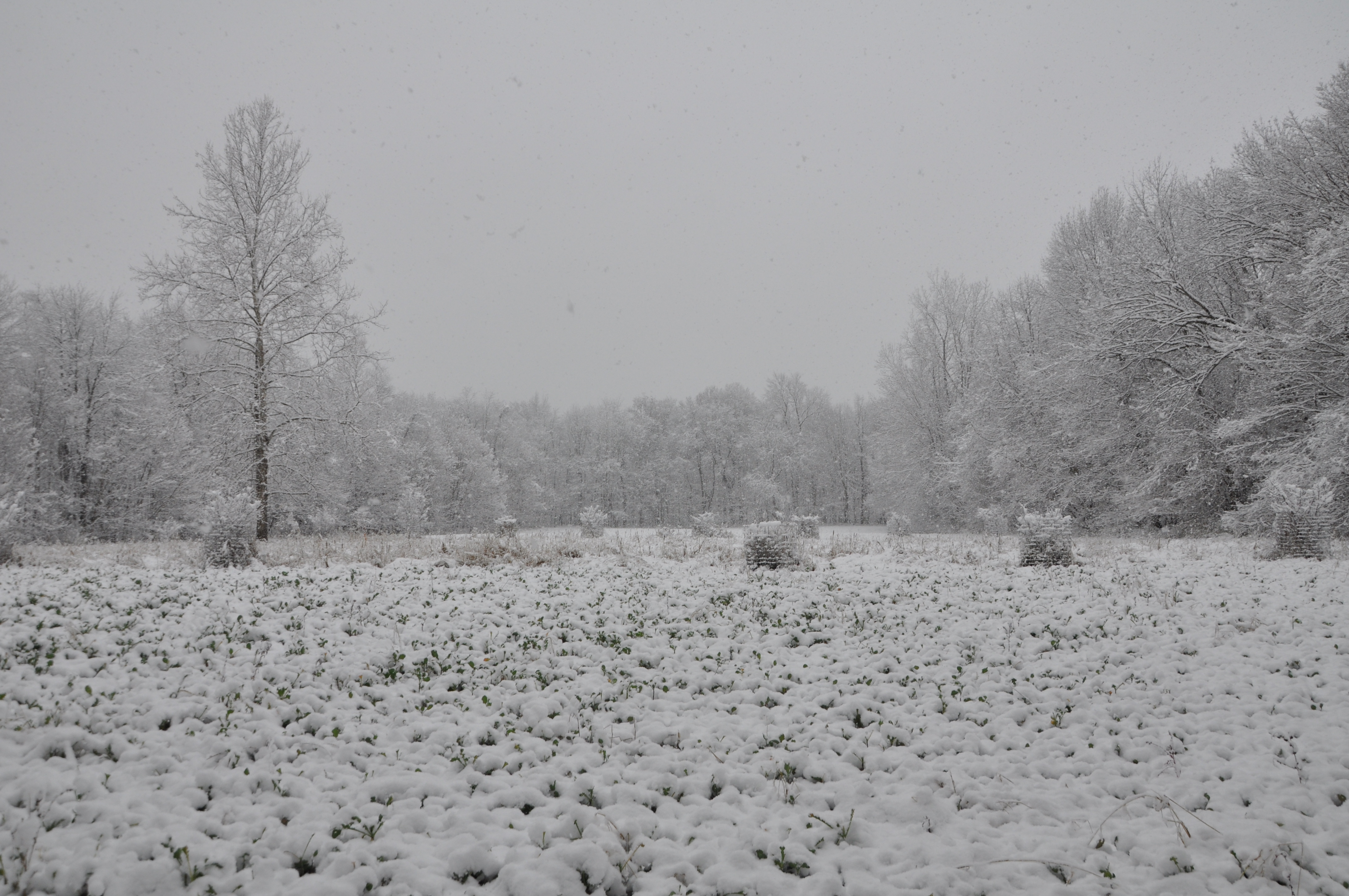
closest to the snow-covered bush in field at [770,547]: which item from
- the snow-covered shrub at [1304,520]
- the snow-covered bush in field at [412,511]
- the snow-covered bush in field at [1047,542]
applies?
the snow-covered bush in field at [1047,542]

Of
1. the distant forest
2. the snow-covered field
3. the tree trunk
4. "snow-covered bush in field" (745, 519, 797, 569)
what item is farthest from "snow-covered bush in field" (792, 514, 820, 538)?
the tree trunk

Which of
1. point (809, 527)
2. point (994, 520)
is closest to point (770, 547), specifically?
point (809, 527)

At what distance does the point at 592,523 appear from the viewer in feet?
58.6

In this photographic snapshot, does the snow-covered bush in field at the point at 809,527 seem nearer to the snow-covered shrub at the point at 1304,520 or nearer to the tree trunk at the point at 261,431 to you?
the snow-covered shrub at the point at 1304,520

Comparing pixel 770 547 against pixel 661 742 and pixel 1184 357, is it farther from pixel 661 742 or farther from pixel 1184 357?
pixel 1184 357

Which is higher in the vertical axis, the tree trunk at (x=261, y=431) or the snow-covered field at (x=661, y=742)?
the tree trunk at (x=261, y=431)

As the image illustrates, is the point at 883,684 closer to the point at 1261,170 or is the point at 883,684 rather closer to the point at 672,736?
the point at 672,736

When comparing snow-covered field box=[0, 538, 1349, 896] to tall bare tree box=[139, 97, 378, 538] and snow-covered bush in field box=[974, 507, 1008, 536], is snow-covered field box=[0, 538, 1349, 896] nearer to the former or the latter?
tall bare tree box=[139, 97, 378, 538]

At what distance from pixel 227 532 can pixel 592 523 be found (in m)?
9.43

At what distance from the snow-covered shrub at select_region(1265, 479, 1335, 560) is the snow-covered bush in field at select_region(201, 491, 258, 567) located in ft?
60.7

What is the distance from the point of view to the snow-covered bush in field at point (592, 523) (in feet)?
57.7

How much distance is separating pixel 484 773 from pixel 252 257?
1633 centimetres

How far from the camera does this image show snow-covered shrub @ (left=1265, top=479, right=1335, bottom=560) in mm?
10148

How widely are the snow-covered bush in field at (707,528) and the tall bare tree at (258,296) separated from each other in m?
10.9
